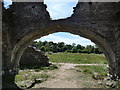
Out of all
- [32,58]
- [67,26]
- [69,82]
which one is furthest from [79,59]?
[67,26]

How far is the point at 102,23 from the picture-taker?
7.11 metres

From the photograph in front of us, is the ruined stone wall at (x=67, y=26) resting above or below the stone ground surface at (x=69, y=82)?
above

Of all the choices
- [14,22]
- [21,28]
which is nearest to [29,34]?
[21,28]

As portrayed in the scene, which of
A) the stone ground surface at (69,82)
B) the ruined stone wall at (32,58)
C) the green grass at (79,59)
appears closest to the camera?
the stone ground surface at (69,82)

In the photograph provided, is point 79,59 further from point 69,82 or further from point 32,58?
point 69,82

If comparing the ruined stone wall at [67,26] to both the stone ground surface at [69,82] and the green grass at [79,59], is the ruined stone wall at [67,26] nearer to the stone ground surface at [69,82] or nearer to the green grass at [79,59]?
the stone ground surface at [69,82]

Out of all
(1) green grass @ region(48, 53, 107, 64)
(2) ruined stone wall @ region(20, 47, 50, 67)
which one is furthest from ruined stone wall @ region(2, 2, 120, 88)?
(1) green grass @ region(48, 53, 107, 64)

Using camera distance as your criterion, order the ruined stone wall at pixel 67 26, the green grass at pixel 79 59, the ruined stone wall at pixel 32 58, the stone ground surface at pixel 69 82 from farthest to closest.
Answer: the green grass at pixel 79 59 < the ruined stone wall at pixel 32 58 < the ruined stone wall at pixel 67 26 < the stone ground surface at pixel 69 82

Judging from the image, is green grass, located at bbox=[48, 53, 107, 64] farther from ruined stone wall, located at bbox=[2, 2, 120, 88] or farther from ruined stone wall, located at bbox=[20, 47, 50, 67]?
ruined stone wall, located at bbox=[2, 2, 120, 88]

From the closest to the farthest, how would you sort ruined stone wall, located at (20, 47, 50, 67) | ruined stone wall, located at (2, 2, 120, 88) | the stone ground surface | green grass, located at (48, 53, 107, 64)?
the stone ground surface, ruined stone wall, located at (2, 2, 120, 88), ruined stone wall, located at (20, 47, 50, 67), green grass, located at (48, 53, 107, 64)

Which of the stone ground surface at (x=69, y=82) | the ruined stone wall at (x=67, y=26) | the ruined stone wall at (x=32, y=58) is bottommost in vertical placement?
the stone ground surface at (x=69, y=82)

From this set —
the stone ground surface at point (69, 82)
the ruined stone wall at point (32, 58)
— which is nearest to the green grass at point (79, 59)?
the ruined stone wall at point (32, 58)

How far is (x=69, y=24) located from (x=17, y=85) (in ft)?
12.6

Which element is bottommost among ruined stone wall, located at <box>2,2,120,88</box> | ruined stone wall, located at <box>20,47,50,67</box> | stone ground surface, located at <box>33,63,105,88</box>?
stone ground surface, located at <box>33,63,105,88</box>
